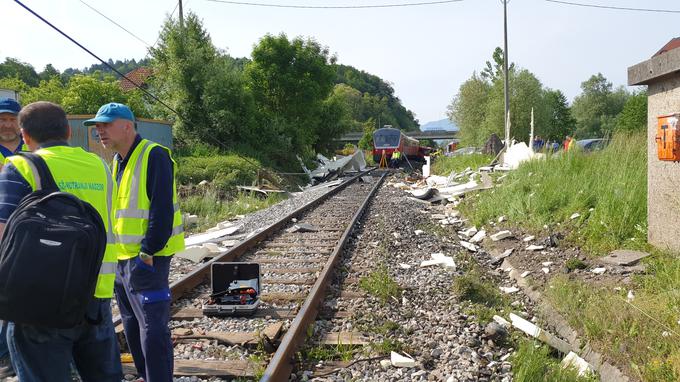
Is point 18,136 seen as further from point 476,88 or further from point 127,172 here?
point 476,88

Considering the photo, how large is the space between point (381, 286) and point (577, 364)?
2.23 m

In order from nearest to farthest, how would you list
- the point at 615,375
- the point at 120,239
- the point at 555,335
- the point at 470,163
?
1. the point at 120,239
2. the point at 615,375
3. the point at 555,335
4. the point at 470,163

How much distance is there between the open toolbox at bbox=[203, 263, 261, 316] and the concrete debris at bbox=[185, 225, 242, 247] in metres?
3.94

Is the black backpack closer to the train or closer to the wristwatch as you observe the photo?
the wristwatch

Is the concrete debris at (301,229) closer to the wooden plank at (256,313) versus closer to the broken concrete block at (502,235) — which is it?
the broken concrete block at (502,235)

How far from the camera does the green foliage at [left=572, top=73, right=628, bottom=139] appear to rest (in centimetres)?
8912

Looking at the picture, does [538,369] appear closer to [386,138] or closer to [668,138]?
[668,138]

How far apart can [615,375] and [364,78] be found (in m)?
160

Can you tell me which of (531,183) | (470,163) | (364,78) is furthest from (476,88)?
(364,78)

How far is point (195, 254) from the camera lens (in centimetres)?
797

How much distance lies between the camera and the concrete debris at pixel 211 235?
31.1 ft

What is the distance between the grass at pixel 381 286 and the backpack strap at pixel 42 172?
12.2 feet

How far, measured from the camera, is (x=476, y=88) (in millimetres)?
48781

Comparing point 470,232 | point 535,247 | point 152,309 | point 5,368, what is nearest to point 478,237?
point 470,232
